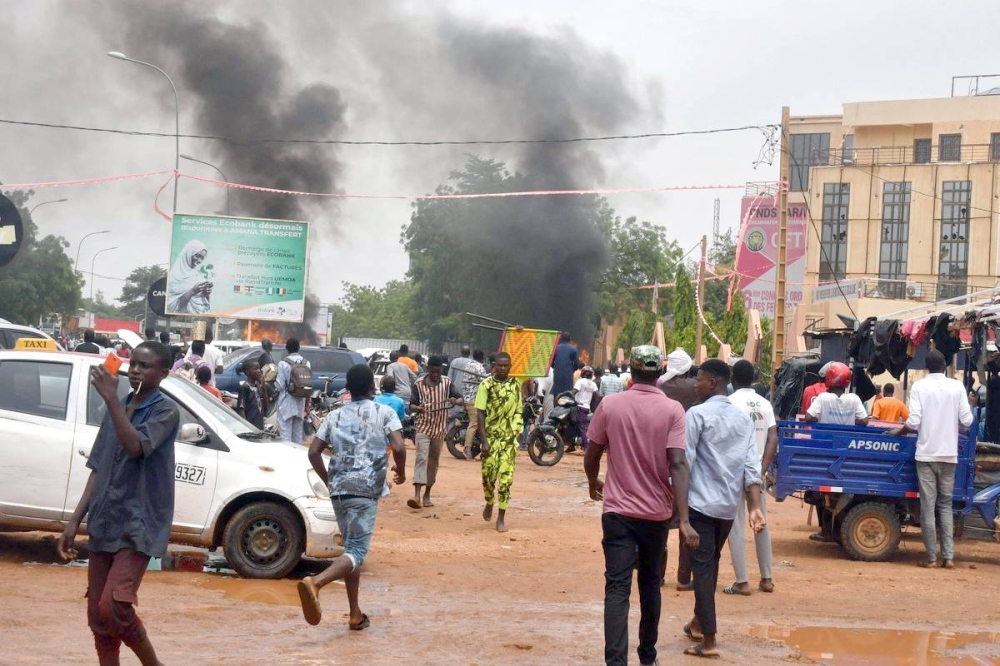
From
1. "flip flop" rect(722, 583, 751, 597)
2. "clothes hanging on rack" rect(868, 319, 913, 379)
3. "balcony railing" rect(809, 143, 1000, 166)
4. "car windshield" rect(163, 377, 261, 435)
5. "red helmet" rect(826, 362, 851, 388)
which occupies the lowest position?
"flip flop" rect(722, 583, 751, 597)

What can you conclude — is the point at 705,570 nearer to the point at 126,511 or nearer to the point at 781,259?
the point at 126,511

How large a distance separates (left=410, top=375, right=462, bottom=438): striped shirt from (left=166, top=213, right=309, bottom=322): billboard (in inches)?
647

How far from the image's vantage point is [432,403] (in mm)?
12781

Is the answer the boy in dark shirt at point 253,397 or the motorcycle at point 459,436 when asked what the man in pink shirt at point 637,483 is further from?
the motorcycle at point 459,436

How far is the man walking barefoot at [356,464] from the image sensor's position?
6641 millimetres

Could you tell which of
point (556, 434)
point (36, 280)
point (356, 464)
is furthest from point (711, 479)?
point (36, 280)

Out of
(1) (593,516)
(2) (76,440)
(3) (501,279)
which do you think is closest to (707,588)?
(2) (76,440)

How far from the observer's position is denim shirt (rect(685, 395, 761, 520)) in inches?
259

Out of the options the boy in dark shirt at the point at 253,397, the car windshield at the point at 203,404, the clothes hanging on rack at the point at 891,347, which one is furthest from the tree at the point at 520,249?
the car windshield at the point at 203,404

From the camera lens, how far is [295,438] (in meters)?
13.7

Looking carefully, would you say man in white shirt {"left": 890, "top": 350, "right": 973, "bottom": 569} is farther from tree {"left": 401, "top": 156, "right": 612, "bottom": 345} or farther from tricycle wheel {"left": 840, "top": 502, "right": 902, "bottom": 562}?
tree {"left": 401, "top": 156, "right": 612, "bottom": 345}

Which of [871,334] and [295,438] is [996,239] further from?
[295,438]

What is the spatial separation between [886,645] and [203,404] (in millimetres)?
5017

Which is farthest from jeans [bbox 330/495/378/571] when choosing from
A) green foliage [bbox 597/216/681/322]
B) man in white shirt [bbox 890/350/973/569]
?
green foliage [bbox 597/216/681/322]
